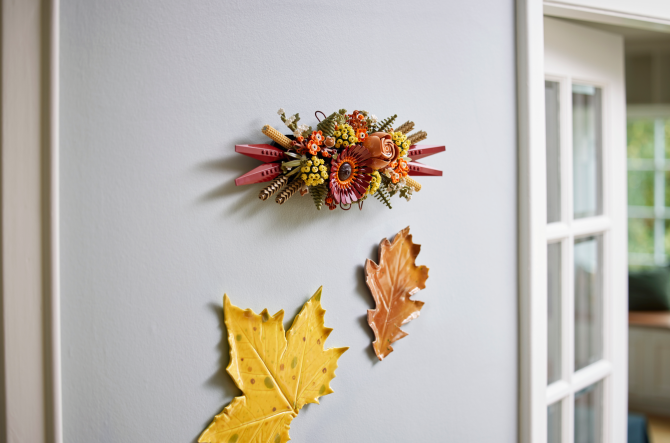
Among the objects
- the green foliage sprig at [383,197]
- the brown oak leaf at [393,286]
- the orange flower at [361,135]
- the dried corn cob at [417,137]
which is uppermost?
the dried corn cob at [417,137]

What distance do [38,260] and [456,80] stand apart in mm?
916

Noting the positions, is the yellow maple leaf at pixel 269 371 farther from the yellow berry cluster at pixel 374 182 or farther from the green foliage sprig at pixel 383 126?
the green foliage sprig at pixel 383 126

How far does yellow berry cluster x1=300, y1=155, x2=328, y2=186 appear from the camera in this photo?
744 mm

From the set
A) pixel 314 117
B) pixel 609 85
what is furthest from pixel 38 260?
pixel 609 85

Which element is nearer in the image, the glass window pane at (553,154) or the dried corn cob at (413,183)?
the dried corn cob at (413,183)

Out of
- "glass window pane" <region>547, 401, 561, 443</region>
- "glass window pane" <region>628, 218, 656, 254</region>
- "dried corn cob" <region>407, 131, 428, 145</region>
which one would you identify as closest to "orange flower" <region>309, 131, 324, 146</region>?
"dried corn cob" <region>407, 131, 428, 145</region>

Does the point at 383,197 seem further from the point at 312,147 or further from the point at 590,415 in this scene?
the point at 590,415

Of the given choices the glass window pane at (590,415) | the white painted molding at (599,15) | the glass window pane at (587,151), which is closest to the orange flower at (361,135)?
the white painted molding at (599,15)

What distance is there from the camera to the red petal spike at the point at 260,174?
0.72 metres

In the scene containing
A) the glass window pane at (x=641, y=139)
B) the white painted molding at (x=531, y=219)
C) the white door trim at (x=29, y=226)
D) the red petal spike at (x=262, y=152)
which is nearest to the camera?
the white door trim at (x=29, y=226)

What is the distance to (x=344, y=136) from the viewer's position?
0.79 meters

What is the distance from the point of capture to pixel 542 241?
1.16 metres

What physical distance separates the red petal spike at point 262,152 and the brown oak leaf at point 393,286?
0.30 meters

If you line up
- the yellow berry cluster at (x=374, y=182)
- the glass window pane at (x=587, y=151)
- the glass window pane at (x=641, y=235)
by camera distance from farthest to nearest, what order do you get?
the glass window pane at (x=641, y=235) < the glass window pane at (x=587, y=151) < the yellow berry cluster at (x=374, y=182)
